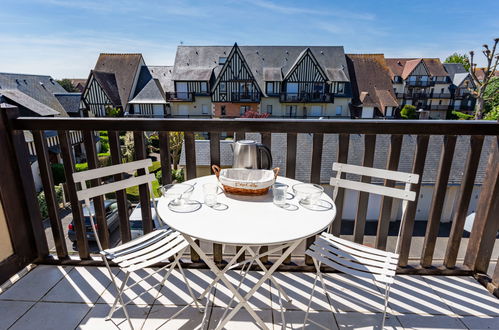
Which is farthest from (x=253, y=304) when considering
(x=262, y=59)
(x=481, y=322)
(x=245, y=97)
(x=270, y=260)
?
(x=262, y=59)

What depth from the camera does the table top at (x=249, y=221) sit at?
1.05m

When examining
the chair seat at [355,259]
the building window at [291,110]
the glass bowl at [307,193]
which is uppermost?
the glass bowl at [307,193]

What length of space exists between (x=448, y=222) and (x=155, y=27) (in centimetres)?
1652

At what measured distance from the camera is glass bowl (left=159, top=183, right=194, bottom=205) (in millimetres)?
1381

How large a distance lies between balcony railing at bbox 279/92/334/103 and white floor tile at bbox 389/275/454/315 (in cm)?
2070

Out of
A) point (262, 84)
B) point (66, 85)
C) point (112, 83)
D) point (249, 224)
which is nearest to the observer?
point (249, 224)

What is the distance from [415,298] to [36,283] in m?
2.60

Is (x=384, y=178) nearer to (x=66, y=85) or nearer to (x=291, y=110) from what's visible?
(x=291, y=110)

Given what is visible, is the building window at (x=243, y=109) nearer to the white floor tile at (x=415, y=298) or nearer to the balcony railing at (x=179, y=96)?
the balcony railing at (x=179, y=96)

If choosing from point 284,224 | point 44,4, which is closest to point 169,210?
point 284,224

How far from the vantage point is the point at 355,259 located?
1.42m

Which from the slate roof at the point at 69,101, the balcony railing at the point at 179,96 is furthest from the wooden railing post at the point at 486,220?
the slate roof at the point at 69,101

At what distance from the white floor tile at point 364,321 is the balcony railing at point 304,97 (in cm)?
2104

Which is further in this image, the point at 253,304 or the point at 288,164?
the point at 288,164
